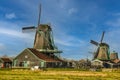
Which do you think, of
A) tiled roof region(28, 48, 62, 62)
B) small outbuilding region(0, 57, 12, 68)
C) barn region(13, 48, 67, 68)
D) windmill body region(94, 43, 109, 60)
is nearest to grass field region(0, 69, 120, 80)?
barn region(13, 48, 67, 68)

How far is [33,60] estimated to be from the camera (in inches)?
2872

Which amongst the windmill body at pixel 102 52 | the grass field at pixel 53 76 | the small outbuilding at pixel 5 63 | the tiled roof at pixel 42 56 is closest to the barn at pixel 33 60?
the tiled roof at pixel 42 56

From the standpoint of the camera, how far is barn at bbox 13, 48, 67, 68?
72000 mm

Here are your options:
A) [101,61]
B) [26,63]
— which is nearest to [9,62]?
[26,63]

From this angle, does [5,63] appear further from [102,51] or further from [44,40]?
[102,51]

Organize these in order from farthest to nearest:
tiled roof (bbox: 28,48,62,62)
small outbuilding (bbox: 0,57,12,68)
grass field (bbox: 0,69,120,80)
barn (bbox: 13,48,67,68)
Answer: small outbuilding (bbox: 0,57,12,68)
tiled roof (bbox: 28,48,62,62)
barn (bbox: 13,48,67,68)
grass field (bbox: 0,69,120,80)

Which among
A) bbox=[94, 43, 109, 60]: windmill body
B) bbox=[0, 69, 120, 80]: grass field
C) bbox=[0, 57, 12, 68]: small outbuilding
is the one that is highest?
bbox=[94, 43, 109, 60]: windmill body

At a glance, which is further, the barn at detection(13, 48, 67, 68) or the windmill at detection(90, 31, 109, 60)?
the windmill at detection(90, 31, 109, 60)

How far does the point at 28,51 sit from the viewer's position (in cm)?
7325

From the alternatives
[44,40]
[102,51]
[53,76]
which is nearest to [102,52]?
[102,51]

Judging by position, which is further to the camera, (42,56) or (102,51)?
(102,51)

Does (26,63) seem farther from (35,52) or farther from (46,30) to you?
(46,30)

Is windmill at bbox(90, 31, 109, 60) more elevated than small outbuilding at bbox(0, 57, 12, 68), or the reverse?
windmill at bbox(90, 31, 109, 60)

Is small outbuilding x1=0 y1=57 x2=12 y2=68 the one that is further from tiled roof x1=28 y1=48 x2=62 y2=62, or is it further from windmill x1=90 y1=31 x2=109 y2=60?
windmill x1=90 y1=31 x2=109 y2=60
